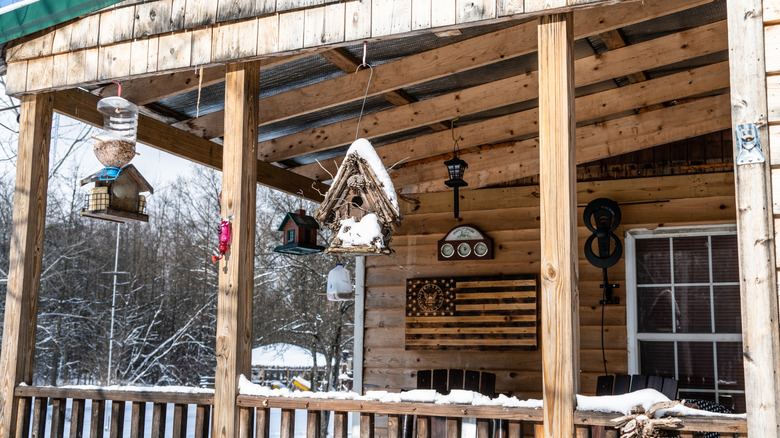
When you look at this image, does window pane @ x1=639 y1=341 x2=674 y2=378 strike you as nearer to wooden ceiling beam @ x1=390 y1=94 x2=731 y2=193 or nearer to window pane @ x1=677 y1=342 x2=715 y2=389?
window pane @ x1=677 y1=342 x2=715 y2=389

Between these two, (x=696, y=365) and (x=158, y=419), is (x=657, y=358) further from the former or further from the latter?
(x=158, y=419)

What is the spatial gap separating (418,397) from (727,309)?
3.21 metres

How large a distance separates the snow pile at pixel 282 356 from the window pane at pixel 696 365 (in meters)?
12.3

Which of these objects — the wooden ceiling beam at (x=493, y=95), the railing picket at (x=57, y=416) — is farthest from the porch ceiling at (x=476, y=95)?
the railing picket at (x=57, y=416)

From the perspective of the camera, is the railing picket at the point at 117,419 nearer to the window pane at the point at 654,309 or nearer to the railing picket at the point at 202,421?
the railing picket at the point at 202,421

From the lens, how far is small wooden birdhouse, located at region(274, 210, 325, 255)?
541cm

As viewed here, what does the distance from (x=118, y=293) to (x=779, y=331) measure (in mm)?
15862

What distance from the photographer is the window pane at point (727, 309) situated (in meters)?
5.27

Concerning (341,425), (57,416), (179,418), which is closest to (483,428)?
(341,425)

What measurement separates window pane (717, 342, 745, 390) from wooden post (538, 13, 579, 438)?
290 centimetres

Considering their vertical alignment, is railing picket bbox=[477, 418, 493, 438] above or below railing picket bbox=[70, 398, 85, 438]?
above

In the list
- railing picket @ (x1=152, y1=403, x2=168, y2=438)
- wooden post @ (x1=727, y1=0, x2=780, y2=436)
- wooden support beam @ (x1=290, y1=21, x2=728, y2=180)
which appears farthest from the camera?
wooden support beam @ (x1=290, y1=21, x2=728, y2=180)

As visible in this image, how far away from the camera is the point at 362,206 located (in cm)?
→ 371

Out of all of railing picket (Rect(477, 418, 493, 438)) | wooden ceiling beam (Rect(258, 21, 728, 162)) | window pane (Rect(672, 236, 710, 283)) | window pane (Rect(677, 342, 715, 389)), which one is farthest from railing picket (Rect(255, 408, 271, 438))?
window pane (Rect(672, 236, 710, 283))
